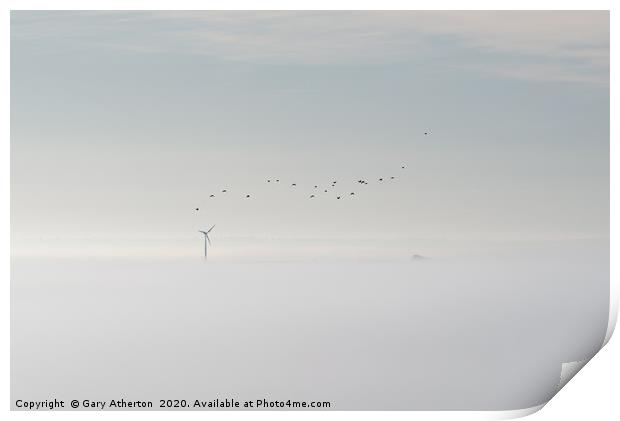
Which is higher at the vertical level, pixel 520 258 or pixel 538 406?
pixel 520 258

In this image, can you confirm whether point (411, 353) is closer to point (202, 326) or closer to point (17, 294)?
point (202, 326)

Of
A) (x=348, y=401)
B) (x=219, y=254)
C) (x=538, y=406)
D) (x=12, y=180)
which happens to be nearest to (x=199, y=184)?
(x=219, y=254)

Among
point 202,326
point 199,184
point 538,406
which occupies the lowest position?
point 538,406

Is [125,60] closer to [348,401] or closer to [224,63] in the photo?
[224,63]

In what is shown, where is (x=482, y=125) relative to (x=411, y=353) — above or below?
above

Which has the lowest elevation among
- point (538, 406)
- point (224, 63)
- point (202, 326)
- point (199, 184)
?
point (538, 406)

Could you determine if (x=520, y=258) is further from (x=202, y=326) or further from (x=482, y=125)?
(x=202, y=326)

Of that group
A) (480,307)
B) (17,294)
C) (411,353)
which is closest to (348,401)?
(411,353)

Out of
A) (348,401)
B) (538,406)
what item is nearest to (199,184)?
(348,401)
